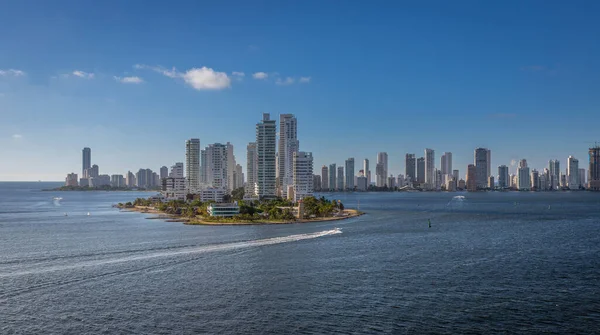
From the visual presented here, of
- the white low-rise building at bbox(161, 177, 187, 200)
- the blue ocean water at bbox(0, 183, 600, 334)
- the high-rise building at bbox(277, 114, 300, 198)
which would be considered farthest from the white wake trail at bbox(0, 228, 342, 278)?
the white low-rise building at bbox(161, 177, 187, 200)

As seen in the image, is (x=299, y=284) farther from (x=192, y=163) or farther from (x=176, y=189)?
(x=192, y=163)

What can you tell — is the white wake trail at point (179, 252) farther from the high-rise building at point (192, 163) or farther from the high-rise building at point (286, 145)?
the high-rise building at point (192, 163)

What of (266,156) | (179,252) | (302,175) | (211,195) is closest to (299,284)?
(179,252)

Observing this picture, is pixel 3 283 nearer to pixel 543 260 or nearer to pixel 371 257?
pixel 371 257

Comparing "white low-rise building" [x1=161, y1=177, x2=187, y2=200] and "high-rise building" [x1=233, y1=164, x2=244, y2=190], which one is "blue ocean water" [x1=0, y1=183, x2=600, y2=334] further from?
"high-rise building" [x1=233, y1=164, x2=244, y2=190]

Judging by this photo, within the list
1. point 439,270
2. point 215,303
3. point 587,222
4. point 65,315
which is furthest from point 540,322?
point 587,222

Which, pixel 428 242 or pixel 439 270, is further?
pixel 428 242
